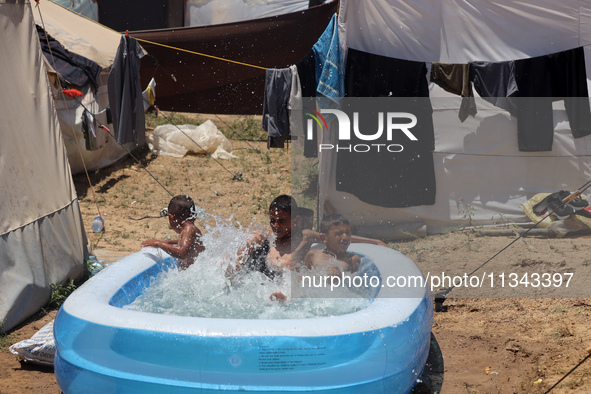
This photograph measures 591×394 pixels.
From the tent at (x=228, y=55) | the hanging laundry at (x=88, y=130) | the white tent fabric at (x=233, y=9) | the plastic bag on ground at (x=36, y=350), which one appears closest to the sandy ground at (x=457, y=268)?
the plastic bag on ground at (x=36, y=350)

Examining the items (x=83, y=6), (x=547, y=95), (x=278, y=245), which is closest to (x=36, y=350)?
(x=278, y=245)

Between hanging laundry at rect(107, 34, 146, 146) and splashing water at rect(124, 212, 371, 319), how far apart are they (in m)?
3.76

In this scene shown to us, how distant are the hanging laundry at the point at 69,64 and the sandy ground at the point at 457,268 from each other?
1.47 meters

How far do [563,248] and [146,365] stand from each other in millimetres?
4387

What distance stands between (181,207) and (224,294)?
749 millimetres

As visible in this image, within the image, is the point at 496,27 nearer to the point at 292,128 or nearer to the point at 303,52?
the point at 292,128

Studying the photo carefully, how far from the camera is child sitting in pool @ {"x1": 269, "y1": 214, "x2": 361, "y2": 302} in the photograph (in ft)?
13.2

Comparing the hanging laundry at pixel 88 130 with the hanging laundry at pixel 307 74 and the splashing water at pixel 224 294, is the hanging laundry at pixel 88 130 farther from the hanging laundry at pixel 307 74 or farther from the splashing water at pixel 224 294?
the splashing water at pixel 224 294

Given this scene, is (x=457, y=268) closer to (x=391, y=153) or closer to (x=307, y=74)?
(x=391, y=153)

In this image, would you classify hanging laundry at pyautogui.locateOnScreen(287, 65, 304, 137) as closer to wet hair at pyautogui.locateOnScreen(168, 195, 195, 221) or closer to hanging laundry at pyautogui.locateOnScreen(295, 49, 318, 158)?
hanging laundry at pyautogui.locateOnScreen(295, 49, 318, 158)

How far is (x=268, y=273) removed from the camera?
13.8 feet

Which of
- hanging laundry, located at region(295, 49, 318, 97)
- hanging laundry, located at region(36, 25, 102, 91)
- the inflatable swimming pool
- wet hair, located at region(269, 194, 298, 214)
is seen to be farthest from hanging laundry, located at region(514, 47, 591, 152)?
hanging laundry, located at region(36, 25, 102, 91)

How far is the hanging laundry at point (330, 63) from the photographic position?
18.4 ft

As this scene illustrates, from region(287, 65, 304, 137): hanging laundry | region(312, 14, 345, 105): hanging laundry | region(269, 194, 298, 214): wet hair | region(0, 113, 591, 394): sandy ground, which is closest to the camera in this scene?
region(0, 113, 591, 394): sandy ground
